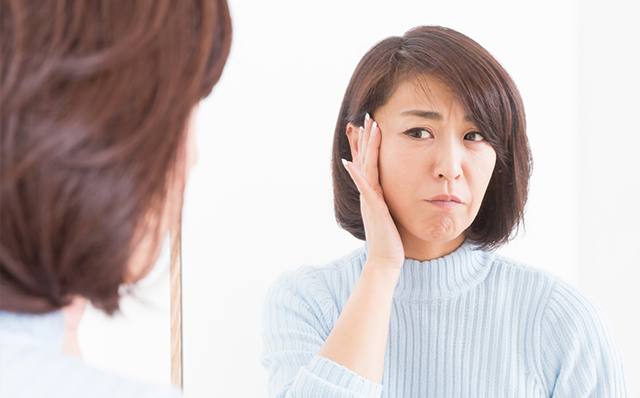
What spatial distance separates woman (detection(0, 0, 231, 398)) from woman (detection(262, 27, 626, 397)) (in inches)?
19.4

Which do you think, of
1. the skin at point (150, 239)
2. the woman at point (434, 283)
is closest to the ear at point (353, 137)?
the woman at point (434, 283)

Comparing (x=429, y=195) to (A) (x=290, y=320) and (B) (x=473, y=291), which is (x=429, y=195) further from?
(A) (x=290, y=320)

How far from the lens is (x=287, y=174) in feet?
4.49

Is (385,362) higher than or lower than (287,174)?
lower

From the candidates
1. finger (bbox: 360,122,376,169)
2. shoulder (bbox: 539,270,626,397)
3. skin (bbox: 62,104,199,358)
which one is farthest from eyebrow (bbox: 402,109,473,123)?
skin (bbox: 62,104,199,358)

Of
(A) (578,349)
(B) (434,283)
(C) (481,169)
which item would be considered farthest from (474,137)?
(A) (578,349)

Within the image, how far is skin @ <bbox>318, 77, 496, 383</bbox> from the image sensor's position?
34.4 inches

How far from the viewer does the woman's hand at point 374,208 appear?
37.7 inches

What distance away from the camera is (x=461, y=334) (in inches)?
38.5

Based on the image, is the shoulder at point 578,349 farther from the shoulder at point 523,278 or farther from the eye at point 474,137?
the eye at point 474,137

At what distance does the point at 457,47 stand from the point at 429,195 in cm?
26

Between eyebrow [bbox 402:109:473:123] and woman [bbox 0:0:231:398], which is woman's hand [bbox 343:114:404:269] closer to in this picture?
eyebrow [bbox 402:109:473:123]

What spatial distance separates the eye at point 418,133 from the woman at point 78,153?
0.56m

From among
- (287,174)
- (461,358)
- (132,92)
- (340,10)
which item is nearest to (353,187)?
(287,174)
